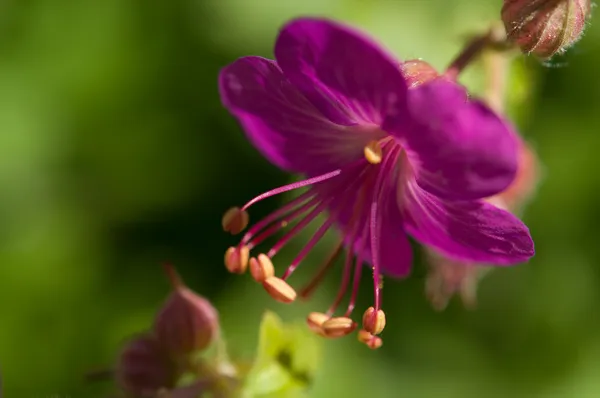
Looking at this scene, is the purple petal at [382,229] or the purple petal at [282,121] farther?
the purple petal at [382,229]

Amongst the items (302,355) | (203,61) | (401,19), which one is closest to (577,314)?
(401,19)

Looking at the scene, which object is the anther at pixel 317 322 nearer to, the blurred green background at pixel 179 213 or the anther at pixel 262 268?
the anther at pixel 262 268

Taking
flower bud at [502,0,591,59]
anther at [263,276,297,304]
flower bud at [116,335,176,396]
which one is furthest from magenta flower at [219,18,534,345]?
flower bud at [116,335,176,396]

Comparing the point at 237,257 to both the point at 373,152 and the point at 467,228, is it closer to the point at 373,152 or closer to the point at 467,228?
the point at 373,152

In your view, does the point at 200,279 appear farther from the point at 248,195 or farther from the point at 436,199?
the point at 436,199

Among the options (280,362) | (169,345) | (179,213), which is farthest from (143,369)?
(179,213)

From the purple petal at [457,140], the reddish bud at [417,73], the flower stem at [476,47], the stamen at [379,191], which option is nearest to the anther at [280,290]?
the stamen at [379,191]
